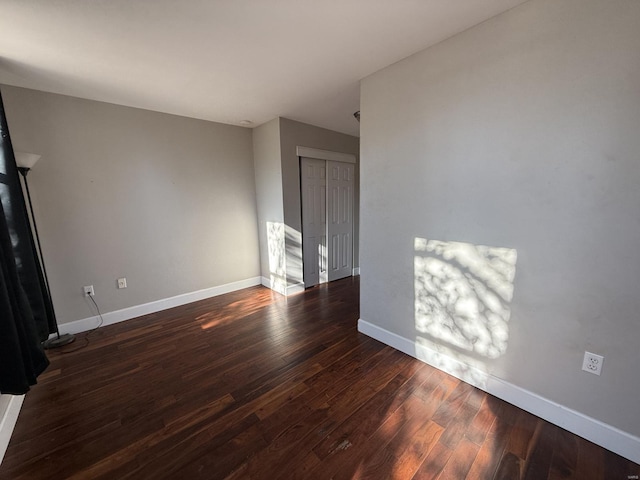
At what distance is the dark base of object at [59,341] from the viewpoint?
2.32m

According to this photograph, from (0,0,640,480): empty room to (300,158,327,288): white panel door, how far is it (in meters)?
0.98

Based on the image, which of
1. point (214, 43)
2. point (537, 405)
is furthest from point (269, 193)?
point (537, 405)

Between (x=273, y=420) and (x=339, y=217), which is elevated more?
(x=339, y=217)

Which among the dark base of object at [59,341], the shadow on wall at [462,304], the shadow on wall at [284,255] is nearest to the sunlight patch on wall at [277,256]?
the shadow on wall at [284,255]

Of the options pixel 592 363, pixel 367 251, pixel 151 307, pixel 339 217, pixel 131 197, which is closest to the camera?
pixel 592 363

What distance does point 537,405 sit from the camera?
59.7 inches

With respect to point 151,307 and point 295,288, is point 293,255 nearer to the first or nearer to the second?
point 295,288

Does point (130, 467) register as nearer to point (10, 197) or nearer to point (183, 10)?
point (10, 197)

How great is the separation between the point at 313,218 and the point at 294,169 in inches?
29.6

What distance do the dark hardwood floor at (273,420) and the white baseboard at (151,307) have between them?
317mm

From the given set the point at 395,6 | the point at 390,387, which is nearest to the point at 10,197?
the point at 395,6

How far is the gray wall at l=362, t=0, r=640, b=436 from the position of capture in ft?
3.94

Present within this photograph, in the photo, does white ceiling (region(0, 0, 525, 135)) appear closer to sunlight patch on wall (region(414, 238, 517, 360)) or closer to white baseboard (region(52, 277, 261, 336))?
sunlight patch on wall (region(414, 238, 517, 360))

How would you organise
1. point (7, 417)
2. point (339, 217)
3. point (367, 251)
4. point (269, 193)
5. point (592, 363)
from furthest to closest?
point (339, 217) < point (269, 193) < point (367, 251) < point (7, 417) < point (592, 363)
